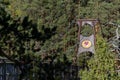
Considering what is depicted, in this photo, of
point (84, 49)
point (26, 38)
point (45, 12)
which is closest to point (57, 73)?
point (26, 38)

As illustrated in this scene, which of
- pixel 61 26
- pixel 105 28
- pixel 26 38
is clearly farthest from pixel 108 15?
pixel 26 38

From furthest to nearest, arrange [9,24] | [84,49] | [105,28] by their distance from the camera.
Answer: [105,28], [9,24], [84,49]

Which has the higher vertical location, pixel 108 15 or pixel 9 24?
pixel 9 24

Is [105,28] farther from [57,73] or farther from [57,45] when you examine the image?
[57,73]

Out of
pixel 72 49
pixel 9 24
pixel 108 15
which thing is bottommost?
pixel 72 49

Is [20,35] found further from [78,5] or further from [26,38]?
[78,5]

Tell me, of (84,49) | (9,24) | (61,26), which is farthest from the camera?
(61,26)

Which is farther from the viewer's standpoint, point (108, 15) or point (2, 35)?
point (108, 15)
